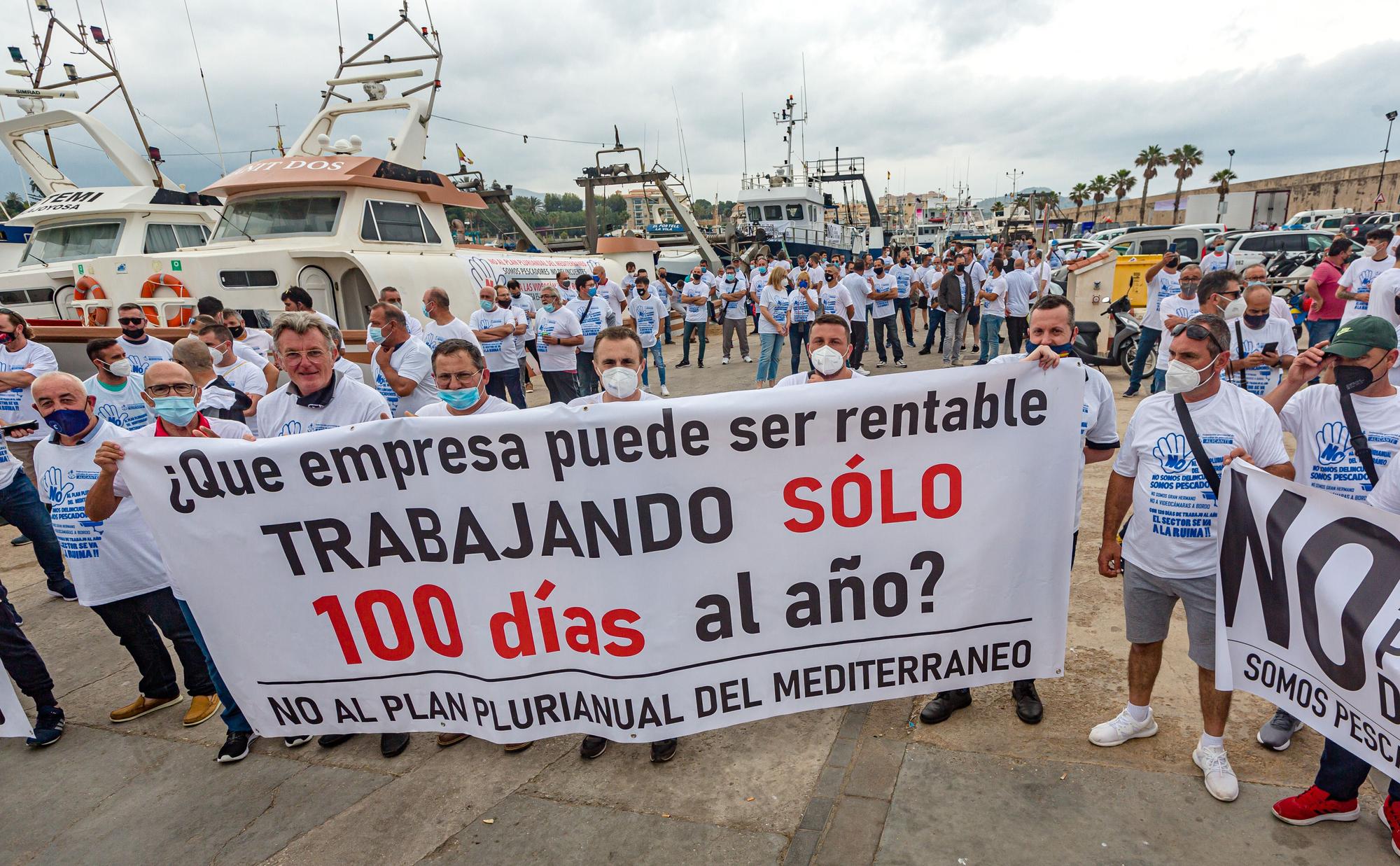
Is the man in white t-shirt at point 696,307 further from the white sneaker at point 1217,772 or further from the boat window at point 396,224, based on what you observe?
the white sneaker at point 1217,772

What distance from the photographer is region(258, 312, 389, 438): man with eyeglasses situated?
346cm

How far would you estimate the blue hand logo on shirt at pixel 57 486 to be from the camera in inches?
135

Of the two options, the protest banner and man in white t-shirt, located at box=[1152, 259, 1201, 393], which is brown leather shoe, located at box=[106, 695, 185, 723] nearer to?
the protest banner

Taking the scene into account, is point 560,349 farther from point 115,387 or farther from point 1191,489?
point 1191,489

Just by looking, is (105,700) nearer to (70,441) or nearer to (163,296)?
(70,441)

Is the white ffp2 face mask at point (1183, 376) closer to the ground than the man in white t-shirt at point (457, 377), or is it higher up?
closer to the ground

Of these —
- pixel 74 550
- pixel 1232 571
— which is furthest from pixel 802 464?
pixel 74 550

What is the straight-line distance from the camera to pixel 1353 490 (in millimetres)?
2760

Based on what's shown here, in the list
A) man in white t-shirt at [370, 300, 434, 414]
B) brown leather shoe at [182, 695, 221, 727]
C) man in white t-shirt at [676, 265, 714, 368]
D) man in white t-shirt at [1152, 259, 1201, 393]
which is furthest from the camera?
man in white t-shirt at [676, 265, 714, 368]

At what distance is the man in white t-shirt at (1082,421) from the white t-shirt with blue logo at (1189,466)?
13.5 inches

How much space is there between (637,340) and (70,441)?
9.36 ft

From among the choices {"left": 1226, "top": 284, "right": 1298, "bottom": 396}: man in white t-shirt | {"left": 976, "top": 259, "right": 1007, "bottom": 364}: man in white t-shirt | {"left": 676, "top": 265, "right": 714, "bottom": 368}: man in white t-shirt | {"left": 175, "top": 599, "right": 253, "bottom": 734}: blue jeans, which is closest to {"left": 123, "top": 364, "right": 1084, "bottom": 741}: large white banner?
{"left": 175, "top": 599, "right": 253, "bottom": 734}: blue jeans

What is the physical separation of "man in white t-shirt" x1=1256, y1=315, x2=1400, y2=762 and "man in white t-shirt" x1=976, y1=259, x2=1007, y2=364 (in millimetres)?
7922

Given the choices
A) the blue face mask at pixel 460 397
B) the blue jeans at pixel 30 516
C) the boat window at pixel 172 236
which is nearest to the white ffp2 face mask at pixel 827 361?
the blue face mask at pixel 460 397
